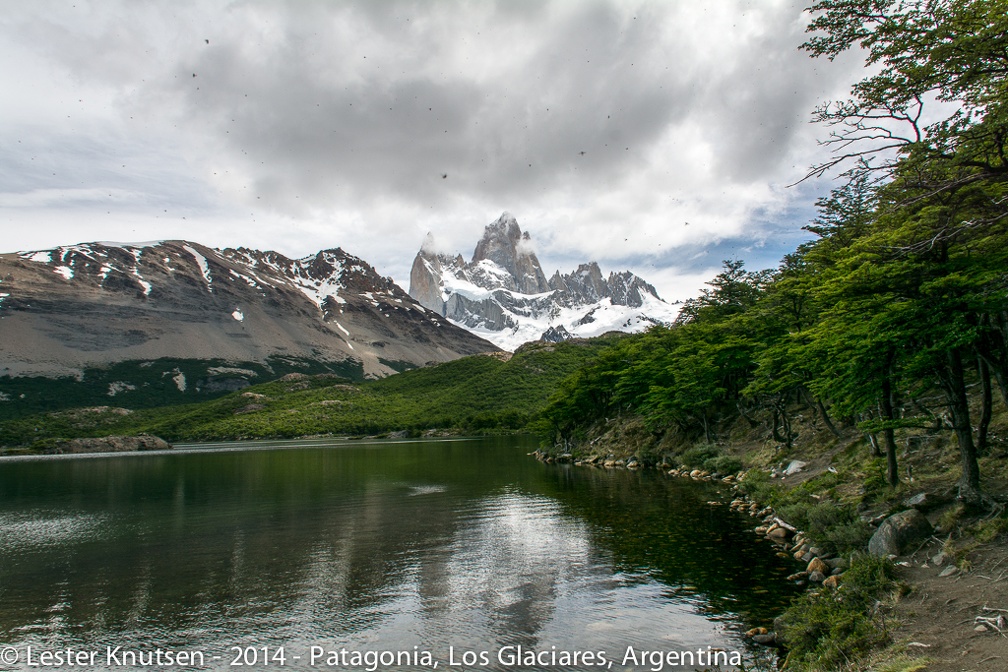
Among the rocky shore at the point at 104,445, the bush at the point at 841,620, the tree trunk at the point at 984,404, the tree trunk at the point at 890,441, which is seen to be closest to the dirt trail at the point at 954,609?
the bush at the point at 841,620

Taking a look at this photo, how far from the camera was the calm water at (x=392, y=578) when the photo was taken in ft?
49.2

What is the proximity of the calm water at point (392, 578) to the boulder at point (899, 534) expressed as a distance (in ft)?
9.72

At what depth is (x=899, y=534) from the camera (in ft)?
53.0

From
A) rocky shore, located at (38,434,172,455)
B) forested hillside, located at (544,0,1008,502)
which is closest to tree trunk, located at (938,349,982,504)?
forested hillside, located at (544,0,1008,502)

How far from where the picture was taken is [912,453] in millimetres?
24922

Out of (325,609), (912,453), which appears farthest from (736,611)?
(912,453)

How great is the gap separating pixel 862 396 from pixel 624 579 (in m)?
11.5

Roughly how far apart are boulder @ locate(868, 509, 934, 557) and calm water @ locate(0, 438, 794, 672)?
2963 mm

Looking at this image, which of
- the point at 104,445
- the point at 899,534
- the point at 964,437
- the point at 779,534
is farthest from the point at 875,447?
the point at 104,445

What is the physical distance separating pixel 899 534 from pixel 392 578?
16.3m

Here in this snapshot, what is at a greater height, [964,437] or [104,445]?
[964,437]

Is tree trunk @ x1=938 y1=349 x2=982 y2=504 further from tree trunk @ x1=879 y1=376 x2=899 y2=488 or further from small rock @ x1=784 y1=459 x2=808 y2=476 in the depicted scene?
small rock @ x1=784 y1=459 x2=808 y2=476

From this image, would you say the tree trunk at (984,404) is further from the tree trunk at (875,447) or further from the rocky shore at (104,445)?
the rocky shore at (104,445)

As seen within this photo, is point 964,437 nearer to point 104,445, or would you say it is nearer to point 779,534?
point 779,534
